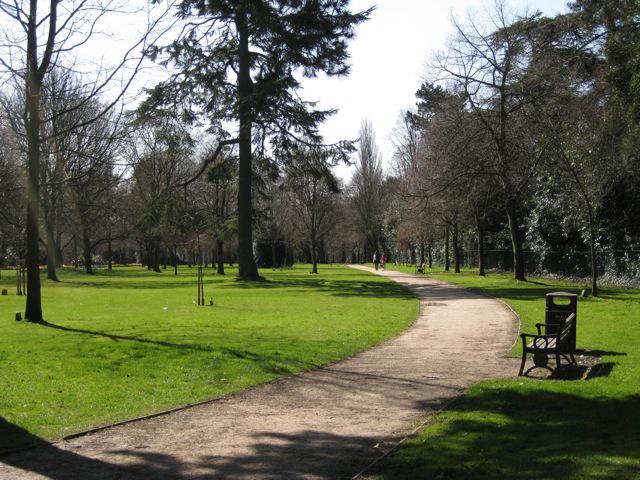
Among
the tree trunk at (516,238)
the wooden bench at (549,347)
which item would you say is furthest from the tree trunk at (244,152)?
the wooden bench at (549,347)

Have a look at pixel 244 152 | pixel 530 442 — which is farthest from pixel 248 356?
pixel 244 152

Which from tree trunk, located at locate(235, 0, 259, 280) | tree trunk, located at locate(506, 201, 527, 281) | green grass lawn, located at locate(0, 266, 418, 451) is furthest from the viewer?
tree trunk, located at locate(506, 201, 527, 281)

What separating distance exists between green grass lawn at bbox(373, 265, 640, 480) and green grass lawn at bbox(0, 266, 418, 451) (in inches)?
146

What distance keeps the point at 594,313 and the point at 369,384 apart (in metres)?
11.5

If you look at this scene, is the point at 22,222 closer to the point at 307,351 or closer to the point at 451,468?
the point at 307,351

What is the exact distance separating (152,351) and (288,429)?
20.8ft

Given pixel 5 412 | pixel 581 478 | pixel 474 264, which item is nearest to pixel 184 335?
pixel 5 412

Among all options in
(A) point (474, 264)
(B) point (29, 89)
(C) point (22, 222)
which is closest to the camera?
(B) point (29, 89)

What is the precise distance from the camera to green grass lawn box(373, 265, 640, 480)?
534 centimetres

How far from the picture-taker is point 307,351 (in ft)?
42.3

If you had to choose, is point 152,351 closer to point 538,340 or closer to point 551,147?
point 538,340

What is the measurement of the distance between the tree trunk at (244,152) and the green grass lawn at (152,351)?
10.5 metres

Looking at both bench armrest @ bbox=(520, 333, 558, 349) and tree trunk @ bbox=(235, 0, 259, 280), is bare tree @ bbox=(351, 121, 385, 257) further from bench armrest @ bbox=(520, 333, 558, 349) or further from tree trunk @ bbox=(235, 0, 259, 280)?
bench armrest @ bbox=(520, 333, 558, 349)

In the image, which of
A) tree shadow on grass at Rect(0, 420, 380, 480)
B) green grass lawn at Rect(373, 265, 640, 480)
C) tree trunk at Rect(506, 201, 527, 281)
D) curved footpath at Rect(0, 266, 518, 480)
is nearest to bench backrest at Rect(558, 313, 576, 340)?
green grass lawn at Rect(373, 265, 640, 480)
